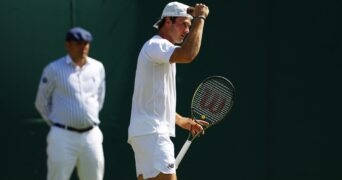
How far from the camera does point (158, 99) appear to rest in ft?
23.8

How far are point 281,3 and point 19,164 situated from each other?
2894 millimetres

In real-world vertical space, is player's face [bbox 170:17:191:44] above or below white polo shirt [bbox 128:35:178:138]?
above

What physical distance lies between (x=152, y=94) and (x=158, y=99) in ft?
0.18

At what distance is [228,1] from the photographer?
30.9 ft

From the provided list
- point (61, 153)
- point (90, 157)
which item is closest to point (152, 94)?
point (90, 157)

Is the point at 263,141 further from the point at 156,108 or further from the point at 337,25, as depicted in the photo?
the point at 156,108

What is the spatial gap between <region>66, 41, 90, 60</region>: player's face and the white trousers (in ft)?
1.81

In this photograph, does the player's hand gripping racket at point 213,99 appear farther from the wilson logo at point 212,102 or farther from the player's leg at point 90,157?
the player's leg at point 90,157

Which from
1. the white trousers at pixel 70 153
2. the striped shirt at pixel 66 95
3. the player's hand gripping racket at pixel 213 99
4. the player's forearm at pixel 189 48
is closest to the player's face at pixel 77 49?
the striped shirt at pixel 66 95

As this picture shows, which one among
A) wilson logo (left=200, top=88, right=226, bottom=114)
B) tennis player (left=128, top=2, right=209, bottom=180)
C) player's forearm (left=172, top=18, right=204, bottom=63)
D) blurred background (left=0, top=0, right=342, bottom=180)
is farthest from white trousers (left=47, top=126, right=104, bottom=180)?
blurred background (left=0, top=0, right=342, bottom=180)

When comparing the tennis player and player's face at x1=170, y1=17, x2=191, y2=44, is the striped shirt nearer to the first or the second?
the tennis player

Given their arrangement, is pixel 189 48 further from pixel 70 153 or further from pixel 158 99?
pixel 70 153

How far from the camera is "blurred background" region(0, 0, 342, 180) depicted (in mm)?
A: 8664

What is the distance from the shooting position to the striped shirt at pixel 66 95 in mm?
7359
